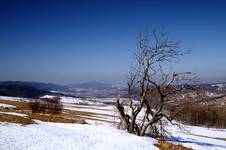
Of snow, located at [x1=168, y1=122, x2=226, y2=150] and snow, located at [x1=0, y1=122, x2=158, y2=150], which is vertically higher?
snow, located at [x1=0, y1=122, x2=158, y2=150]

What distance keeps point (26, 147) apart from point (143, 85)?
46.6 ft

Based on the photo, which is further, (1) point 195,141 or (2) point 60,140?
(1) point 195,141

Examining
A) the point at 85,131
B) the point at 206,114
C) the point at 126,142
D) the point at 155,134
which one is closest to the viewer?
the point at 126,142

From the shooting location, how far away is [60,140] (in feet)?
63.3

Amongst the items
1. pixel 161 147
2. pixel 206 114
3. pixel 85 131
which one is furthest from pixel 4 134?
pixel 206 114

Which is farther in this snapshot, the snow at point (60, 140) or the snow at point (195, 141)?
the snow at point (195, 141)

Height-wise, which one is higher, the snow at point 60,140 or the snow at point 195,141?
the snow at point 60,140

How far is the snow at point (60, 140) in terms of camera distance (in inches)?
672

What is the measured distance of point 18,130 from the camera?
20547mm

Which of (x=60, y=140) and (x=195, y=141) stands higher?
(x=60, y=140)

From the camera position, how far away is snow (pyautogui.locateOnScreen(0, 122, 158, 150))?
17.1 metres

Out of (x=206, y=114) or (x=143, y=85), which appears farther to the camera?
(x=206, y=114)

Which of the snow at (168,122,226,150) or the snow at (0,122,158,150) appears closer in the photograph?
the snow at (0,122,158,150)

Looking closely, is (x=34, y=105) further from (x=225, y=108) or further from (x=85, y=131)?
(x=225, y=108)
